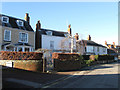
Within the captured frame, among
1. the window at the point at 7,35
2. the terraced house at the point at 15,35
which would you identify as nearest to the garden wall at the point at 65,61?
the terraced house at the point at 15,35

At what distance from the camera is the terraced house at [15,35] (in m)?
24.6

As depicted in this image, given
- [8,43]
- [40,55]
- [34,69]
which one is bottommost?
[34,69]

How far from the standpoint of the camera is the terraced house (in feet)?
80.8

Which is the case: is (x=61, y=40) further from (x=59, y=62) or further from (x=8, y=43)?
(x=59, y=62)

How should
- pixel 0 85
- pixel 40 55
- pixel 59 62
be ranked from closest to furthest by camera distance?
1. pixel 0 85
2. pixel 40 55
3. pixel 59 62

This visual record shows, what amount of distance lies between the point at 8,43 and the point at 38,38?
1055 cm

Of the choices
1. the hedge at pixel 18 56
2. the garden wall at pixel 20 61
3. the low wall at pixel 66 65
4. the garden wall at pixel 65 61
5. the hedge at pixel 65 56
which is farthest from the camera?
the hedge at pixel 65 56

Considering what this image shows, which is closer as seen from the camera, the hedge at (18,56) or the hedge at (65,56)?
the hedge at (18,56)

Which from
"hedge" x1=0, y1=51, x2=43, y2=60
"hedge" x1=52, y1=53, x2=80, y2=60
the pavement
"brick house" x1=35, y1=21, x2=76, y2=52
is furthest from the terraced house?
the pavement

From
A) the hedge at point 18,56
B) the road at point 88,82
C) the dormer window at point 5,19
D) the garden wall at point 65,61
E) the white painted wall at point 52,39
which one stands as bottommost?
the road at point 88,82

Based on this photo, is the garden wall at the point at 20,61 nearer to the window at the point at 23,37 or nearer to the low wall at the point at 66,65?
the low wall at the point at 66,65

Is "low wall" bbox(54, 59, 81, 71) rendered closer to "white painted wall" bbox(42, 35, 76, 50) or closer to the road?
the road

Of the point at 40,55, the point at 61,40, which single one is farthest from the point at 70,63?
the point at 61,40

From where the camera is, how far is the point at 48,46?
115 ft
